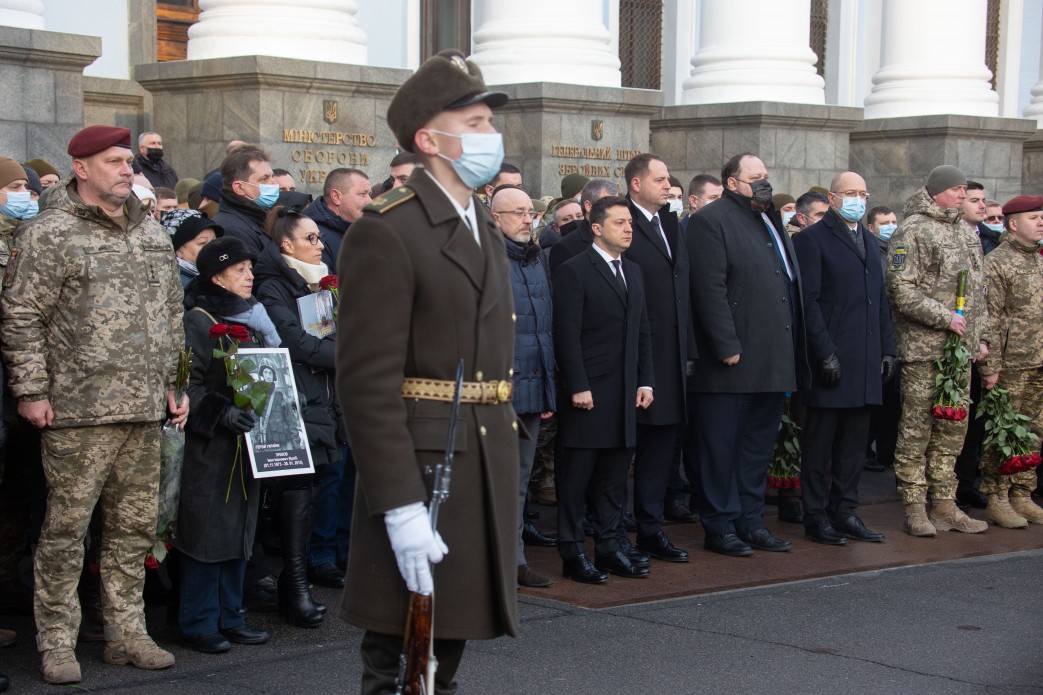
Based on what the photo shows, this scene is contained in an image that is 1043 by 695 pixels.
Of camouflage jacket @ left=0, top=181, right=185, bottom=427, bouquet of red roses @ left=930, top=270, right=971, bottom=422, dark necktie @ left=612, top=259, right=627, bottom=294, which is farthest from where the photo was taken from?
bouquet of red roses @ left=930, top=270, right=971, bottom=422

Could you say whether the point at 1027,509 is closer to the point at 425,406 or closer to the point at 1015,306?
the point at 1015,306

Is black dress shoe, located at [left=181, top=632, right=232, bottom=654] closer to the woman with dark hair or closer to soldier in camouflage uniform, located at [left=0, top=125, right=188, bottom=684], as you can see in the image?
soldier in camouflage uniform, located at [left=0, top=125, right=188, bottom=684]

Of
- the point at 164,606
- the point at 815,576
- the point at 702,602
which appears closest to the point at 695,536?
the point at 815,576

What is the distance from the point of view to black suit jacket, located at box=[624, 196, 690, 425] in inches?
328

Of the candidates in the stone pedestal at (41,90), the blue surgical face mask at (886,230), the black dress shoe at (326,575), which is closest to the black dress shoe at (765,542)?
the black dress shoe at (326,575)

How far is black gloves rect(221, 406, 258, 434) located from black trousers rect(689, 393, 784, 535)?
121 inches

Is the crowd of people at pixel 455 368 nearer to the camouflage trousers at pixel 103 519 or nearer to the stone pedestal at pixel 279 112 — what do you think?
the camouflage trousers at pixel 103 519

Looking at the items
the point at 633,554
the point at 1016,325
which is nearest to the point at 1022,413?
the point at 1016,325

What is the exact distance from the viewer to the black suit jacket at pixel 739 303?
854 centimetres

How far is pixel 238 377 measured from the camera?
21.1 ft

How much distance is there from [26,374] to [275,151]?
640 centimetres

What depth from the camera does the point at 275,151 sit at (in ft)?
39.1

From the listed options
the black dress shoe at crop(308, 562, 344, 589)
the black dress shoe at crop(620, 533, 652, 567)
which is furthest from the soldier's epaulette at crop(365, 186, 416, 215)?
the black dress shoe at crop(620, 533, 652, 567)

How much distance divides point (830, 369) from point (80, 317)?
453 centimetres
